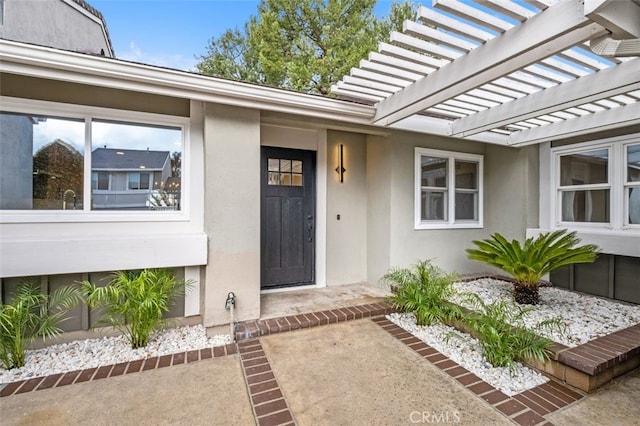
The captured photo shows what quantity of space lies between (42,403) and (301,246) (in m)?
3.37

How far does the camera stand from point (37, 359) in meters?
2.86

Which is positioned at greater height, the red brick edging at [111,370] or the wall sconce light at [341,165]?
the wall sconce light at [341,165]

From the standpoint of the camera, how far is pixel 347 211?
5.27 m

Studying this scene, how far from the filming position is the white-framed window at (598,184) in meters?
4.36

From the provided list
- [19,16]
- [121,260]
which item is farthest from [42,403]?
[19,16]

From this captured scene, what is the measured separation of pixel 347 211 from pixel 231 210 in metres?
2.35

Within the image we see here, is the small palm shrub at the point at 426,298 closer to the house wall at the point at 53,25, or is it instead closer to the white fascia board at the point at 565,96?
the white fascia board at the point at 565,96

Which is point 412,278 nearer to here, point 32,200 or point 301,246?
point 301,246

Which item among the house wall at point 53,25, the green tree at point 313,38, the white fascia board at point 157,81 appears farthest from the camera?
the green tree at point 313,38

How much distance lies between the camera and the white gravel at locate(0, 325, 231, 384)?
8.90ft

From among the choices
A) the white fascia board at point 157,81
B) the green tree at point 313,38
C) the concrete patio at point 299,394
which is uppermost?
the green tree at point 313,38

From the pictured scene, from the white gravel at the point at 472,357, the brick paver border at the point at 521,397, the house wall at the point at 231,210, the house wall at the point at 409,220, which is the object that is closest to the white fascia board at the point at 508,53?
the house wall at the point at 409,220

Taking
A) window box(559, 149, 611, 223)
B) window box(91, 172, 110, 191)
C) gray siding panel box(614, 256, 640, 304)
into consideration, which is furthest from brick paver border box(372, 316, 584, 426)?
window box(91, 172, 110, 191)

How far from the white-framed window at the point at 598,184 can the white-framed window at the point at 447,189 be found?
1.22 meters
